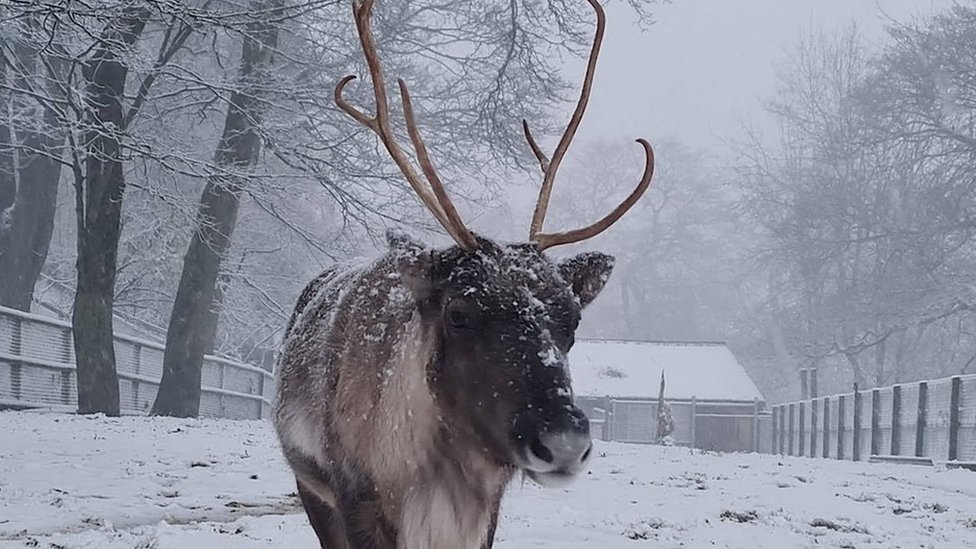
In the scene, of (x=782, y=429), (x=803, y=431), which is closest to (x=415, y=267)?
(x=803, y=431)

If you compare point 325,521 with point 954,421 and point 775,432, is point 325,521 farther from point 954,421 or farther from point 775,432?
point 775,432

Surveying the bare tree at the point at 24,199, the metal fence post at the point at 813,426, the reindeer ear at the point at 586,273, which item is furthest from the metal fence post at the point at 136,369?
the metal fence post at the point at 813,426

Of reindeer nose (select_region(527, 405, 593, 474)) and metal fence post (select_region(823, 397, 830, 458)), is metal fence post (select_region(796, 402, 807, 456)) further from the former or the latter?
reindeer nose (select_region(527, 405, 593, 474))

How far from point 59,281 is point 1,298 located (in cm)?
652

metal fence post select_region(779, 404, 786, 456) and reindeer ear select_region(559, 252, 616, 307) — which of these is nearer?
reindeer ear select_region(559, 252, 616, 307)

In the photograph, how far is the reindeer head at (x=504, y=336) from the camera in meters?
2.85

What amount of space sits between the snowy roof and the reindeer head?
34.2 m

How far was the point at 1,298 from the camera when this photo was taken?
53.9 feet

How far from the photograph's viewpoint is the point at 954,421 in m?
15.5

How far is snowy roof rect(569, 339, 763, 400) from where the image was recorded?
125ft

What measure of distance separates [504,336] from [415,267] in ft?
1.35

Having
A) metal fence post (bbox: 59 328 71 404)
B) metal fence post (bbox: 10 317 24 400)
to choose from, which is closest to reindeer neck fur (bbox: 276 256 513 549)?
metal fence post (bbox: 10 317 24 400)

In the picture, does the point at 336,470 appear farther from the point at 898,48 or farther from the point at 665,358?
the point at 665,358

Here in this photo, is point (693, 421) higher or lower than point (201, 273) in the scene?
lower
